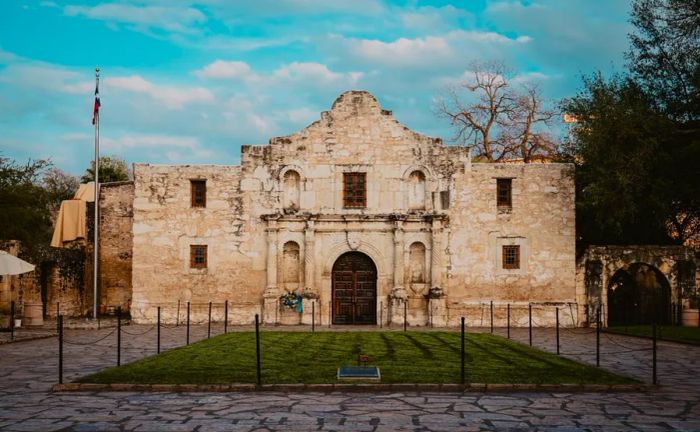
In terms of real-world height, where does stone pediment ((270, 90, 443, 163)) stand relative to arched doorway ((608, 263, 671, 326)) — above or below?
above

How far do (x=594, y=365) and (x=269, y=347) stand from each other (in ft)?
24.9

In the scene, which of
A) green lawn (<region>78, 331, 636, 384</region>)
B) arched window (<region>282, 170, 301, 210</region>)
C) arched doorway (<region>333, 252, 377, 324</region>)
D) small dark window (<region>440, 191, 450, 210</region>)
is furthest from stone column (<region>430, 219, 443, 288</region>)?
green lawn (<region>78, 331, 636, 384</region>)

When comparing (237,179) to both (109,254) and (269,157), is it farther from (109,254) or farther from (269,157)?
(109,254)

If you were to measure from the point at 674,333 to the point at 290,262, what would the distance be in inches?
532

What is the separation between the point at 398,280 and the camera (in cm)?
2875

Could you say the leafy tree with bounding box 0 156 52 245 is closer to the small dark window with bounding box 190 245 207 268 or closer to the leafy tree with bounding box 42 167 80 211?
the small dark window with bounding box 190 245 207 268

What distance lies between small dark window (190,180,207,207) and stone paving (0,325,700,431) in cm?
1537

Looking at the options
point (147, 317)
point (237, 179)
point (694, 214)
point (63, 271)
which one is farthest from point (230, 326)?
point (694, 214)

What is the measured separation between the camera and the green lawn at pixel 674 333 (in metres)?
22.0

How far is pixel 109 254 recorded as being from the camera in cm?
3472

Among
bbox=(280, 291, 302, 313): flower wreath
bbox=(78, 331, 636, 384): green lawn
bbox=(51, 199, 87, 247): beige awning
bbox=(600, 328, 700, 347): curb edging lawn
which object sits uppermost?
bbox=(51, 199, 87, 247): beige awning

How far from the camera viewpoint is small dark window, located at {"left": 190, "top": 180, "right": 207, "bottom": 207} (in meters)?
29.8

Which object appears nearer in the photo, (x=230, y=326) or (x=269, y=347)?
(x=269, y=347)

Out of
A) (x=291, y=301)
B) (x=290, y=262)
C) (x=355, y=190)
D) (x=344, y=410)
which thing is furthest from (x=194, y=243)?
(x=344, y=410)
